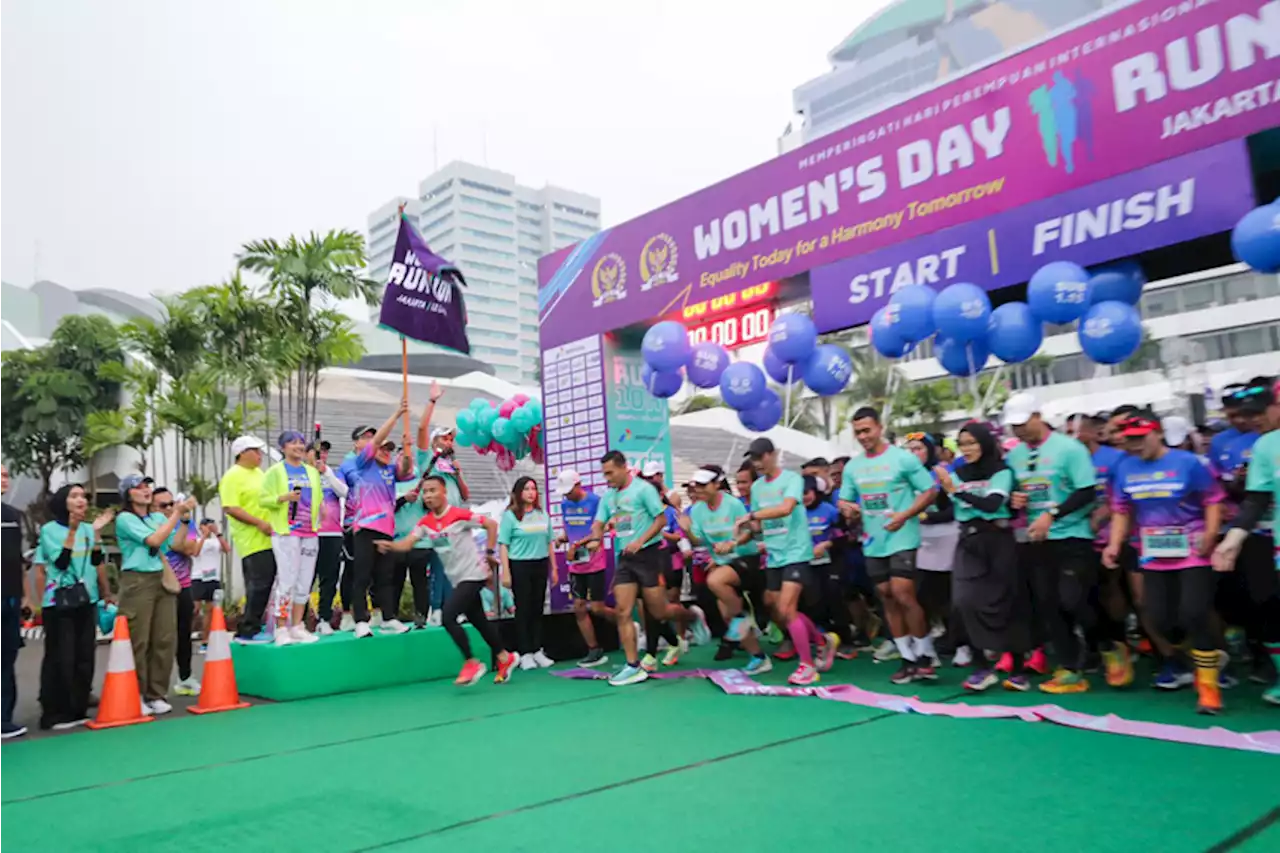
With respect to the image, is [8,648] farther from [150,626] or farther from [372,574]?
[372,574]

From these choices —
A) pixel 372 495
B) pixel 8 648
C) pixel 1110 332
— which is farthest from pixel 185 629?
pixel 1110 332

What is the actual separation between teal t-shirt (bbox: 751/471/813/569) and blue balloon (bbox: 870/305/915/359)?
5.13 feet

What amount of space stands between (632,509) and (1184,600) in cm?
384

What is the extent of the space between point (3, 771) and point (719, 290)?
22.4 feet

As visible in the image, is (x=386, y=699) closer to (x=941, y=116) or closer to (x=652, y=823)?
(x=652, y=823)

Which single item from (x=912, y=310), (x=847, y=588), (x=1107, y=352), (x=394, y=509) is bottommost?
(x=847, y=588)

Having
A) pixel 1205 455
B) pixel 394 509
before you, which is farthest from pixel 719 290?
pixel 1205 455

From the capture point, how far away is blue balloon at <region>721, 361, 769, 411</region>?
8727mm

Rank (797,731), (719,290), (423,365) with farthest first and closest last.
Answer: (423,365) → (719,290) → (797,731)

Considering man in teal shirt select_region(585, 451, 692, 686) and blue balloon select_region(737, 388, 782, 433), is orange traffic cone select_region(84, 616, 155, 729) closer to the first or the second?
man in teal shirt select_region(585, 451, 692, 686)

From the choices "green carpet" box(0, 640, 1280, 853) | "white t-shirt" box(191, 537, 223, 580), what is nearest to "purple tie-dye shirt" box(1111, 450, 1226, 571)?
"green carpet" box(0, 640, 1280, 853)

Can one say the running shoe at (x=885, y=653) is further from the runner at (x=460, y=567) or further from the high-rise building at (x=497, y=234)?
the high-rise building at (x=497, y=234)

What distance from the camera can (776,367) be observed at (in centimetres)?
869

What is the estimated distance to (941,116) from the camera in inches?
309
